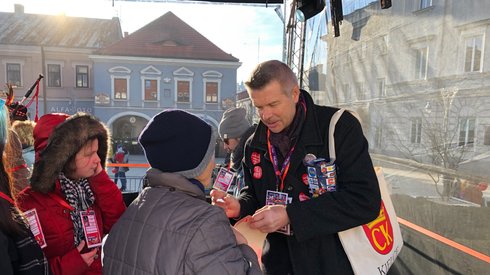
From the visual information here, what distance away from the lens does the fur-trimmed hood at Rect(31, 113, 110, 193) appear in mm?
1628

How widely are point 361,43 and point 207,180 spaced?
9.27 feet

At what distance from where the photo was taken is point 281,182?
1580 mm

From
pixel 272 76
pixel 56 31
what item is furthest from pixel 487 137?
pixel 56 31

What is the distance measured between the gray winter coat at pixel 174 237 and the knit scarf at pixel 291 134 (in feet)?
1.88

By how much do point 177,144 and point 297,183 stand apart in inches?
24.2

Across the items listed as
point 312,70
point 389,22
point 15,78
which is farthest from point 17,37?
point 389,22

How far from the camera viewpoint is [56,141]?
167cm

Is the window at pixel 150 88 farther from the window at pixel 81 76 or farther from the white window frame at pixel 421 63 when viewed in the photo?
the white window frame at pixel 421 63

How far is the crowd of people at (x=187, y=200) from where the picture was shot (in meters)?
1.06

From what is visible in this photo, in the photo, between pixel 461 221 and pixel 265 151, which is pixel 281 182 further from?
pixel 461 221

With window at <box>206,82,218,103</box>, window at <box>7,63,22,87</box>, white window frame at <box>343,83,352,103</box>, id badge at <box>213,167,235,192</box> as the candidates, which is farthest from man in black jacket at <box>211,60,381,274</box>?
window at <box>7,63,22,87</box>

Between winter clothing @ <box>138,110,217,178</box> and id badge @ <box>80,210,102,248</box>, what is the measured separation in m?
0.72

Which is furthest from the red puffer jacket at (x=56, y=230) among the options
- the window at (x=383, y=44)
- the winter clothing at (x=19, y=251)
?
the window at (x=383, y=44)

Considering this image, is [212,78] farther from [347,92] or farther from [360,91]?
[360,91]
